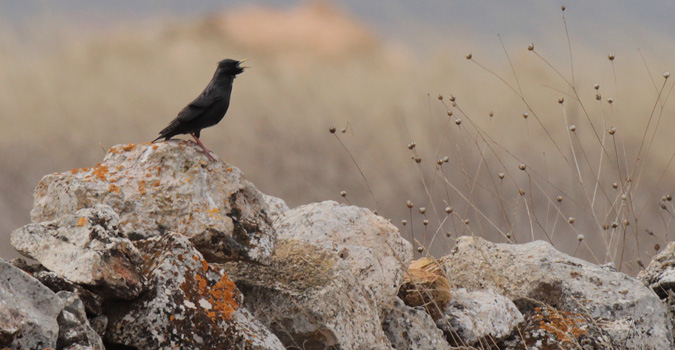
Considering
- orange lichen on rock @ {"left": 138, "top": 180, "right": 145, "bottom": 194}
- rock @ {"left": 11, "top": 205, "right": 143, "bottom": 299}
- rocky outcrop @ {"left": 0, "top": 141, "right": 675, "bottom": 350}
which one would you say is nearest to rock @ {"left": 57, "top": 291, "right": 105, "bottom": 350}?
rocky outcrop @ {"left": 0, "top": 141, "right": 675, "bottom": 350}

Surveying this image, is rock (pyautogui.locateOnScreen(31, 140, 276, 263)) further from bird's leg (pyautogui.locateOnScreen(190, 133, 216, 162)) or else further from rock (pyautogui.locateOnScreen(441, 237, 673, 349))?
rock (pyautogui.locateOnScreen(441, 237, 673, 349))

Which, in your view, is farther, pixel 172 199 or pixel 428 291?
pixel 428 291

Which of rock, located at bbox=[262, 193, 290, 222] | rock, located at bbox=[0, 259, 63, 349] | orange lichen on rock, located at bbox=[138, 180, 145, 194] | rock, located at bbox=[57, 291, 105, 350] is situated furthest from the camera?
rock, located at bbox=[262, 193, 290, 222]

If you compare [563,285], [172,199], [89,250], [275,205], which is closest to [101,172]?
[172,199]

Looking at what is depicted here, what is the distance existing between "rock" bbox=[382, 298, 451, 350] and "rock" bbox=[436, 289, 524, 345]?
0.39 feet

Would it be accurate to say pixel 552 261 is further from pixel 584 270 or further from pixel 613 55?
pixel 613 55

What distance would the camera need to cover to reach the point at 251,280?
4.53 meters

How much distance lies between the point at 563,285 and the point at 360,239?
5.76 feet

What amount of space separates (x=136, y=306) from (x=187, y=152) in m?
1.12

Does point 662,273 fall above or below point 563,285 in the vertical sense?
above

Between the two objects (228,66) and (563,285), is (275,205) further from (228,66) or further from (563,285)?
(563,285)

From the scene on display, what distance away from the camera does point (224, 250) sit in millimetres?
4422

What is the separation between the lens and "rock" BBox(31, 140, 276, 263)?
4.38m

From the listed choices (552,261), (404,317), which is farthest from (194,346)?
(552,261)
